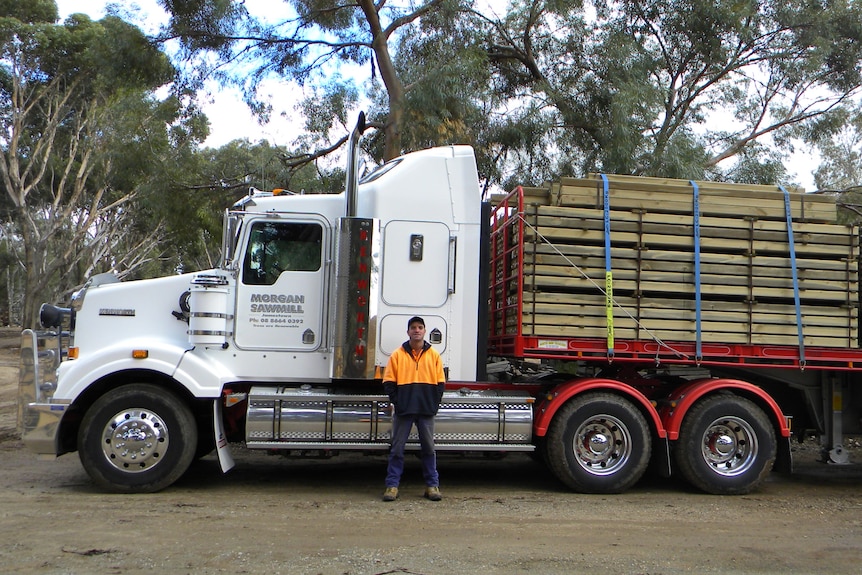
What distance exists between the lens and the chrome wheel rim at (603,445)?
740 cm

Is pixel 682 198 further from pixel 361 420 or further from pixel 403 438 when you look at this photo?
pixel 361 420

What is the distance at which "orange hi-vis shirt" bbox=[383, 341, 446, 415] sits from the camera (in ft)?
22.3

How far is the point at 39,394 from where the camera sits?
7027 mm

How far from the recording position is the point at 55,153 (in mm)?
30125

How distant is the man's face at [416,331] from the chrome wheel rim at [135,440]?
96.9 inches

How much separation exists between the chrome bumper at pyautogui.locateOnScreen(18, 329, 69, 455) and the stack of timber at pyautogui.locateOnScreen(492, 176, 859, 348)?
443 centimetres

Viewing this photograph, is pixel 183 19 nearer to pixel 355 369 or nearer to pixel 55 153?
pixel 355 369

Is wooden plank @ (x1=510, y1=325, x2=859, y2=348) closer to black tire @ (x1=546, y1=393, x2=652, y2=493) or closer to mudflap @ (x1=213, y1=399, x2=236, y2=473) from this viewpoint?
black tire @ (x1=546, y1=393, x2=652, y2=493)

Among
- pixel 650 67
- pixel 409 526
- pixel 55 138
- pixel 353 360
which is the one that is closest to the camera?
pixel 409 526

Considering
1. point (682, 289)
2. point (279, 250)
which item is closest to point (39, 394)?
point (279, 250)

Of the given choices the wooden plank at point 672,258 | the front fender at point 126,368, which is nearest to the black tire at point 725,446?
the wooden plank at point 672,258

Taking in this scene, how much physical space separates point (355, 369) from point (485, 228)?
195cm

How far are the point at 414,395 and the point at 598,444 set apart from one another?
78.6 inches

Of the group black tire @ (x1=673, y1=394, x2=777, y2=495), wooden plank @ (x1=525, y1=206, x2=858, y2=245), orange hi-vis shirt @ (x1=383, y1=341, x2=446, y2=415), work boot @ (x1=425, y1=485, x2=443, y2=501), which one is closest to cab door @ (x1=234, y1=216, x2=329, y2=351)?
orange hi-vis shirt @ (x1=383, y1=341, x2=446, y2=415)
